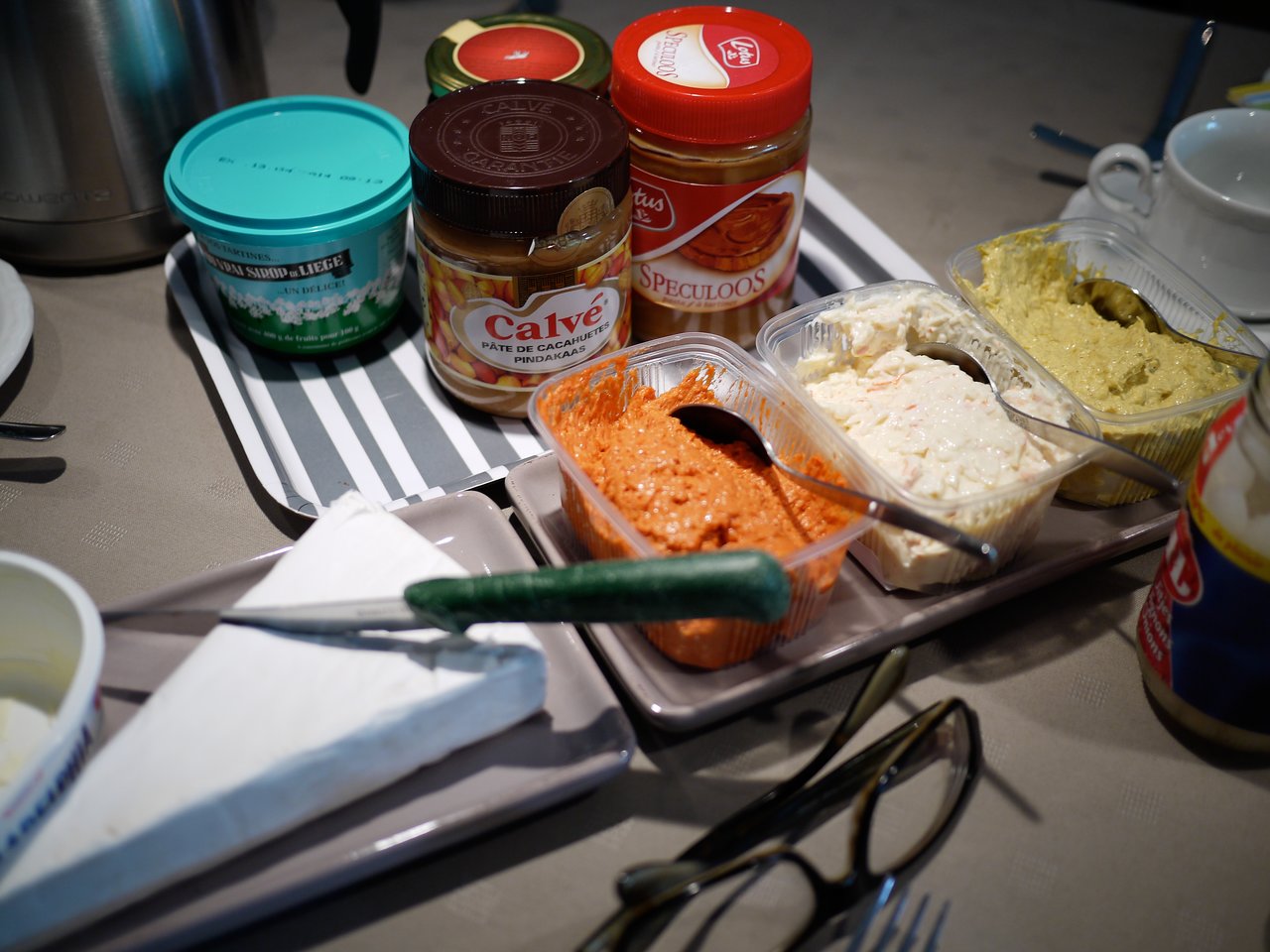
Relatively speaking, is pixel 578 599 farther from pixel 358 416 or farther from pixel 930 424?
pixel 358 416

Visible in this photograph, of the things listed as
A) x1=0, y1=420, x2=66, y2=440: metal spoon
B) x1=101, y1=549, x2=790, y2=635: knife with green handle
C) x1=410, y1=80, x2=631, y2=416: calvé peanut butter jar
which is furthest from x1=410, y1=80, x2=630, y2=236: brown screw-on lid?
x1=0, y1=420, x2=66, y2=440: metal spoon

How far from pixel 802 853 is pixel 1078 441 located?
Result: 0.42 metres

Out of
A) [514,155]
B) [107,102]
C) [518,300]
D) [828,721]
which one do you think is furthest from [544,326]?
[107,102]

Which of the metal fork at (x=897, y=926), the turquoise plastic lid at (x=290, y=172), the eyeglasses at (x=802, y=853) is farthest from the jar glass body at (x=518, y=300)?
the metal fork at (x=897, y=926)

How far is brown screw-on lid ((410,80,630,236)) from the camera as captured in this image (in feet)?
2.97

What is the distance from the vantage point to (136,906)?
0.68 meters

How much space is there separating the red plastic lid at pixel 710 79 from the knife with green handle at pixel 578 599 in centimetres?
47

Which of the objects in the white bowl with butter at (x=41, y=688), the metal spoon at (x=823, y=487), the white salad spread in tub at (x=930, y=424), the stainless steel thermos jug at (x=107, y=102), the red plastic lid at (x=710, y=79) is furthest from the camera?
the stainless steel thermos jug at (x=107, y=102)

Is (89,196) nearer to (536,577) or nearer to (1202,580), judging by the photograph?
(536,577)

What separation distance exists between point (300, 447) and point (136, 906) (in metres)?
0.50

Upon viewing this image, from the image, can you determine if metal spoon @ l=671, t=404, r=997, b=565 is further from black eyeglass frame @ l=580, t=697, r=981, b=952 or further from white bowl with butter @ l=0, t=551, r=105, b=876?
white bowl with butter @ l=0, t=551, r=105, b=876

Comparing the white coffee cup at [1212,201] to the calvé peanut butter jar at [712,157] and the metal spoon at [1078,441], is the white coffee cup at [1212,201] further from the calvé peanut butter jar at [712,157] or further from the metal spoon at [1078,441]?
the calvé peanut butter jar at [712,157]

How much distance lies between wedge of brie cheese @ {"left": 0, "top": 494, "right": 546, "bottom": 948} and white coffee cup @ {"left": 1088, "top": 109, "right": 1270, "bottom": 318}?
0.90 metres

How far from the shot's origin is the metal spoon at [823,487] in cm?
76
